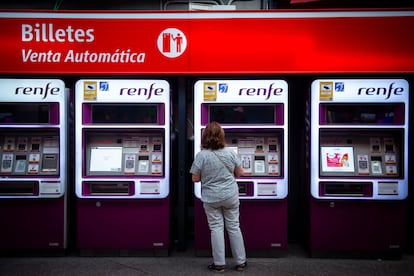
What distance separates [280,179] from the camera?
5.01 metres

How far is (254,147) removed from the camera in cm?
515

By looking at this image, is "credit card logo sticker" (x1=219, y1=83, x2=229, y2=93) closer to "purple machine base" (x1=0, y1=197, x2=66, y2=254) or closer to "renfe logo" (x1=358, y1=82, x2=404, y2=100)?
"renfe logo" (x1=358, y1=82, x2=404, y2=100)

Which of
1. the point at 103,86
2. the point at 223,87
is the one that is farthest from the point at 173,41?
the point at 103,86

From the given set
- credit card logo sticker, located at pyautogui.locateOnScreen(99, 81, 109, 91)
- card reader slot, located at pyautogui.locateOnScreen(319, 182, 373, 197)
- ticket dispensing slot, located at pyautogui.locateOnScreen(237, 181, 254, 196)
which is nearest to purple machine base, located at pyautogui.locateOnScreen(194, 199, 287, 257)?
ticket dispensing slot, located at pyautogui.locateOnScreen(237, 181, 254, 196)

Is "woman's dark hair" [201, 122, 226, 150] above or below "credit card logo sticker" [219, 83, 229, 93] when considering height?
below

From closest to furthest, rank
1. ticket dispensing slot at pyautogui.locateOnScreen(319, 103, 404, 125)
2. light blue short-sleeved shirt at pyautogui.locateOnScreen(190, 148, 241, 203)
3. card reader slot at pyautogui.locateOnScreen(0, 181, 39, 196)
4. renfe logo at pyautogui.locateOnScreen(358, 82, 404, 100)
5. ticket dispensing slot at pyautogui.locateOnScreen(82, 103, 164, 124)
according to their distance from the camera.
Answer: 1. light blue short-sleeved shirt at pyautogui.locateOnScreen(190, 148, 241, 203)
2. renfe logo at pyautogui.locateOnScreen(358, 82, 404, 100)
3. card reader slot at pyautogui.locateOnScreen(0, 181, 39, 196)
4. ticket dispensing slot at pyautogui.locateOnScreen(319, 103, 404, 125)
5. ticket dispensing slot at pyautogui.locateOnScreen(82, 103, 164, 124)

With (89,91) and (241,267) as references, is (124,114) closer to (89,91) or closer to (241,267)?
(89,91)

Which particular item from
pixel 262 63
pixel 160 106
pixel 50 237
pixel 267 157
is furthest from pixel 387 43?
pixel 50 237

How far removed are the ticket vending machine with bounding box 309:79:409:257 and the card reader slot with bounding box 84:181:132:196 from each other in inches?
87.7

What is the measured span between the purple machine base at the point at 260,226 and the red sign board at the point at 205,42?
1.61 metres

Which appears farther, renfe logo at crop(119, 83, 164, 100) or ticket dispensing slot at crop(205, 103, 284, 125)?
ticket dispensing slot at crop(205, 103, 284, 125)

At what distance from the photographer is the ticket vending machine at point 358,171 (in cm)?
496


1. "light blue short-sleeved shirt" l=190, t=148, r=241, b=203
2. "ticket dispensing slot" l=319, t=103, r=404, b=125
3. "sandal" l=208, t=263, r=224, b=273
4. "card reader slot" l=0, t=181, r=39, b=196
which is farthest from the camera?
"ticket dispensing slot" l=319, t=103, r=404, b=125

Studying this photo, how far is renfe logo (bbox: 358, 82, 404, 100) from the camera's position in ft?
16.3
